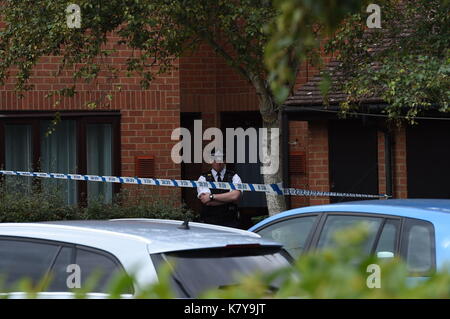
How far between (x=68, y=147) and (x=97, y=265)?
1072cm

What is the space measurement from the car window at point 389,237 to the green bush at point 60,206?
7.11 m

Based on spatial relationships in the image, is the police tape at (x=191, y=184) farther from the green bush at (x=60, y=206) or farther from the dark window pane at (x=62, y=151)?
the dark window pane at (x=62, y=151)

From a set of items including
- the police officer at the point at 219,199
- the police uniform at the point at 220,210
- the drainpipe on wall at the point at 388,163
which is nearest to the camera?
the police officer at the point at 219,199

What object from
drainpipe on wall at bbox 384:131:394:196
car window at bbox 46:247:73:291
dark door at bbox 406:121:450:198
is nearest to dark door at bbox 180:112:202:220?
drainpipe on wall at bbox 384:131:394:196

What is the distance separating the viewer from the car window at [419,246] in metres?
6.43

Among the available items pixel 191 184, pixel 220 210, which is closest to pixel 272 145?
pixel 220 210

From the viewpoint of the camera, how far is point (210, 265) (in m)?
5.19

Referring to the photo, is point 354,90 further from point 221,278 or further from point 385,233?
point 221,278

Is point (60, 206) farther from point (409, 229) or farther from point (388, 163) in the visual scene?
point (409, 229)

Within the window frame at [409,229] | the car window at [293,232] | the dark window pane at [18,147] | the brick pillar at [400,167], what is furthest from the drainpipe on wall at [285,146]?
the window frame at [409,229]

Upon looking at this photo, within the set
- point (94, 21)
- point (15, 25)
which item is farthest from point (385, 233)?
point (15, 25)

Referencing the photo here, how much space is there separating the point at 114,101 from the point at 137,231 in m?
10.1

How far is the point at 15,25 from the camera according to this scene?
37.9ft

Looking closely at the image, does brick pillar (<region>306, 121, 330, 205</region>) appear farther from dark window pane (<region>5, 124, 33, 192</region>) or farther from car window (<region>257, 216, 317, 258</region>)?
car window (<region>257, 216, 317, 258</region>)
